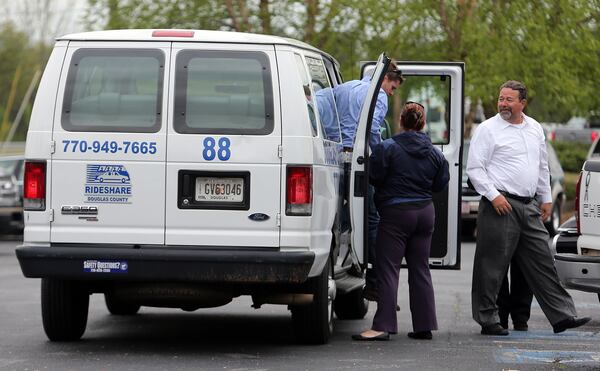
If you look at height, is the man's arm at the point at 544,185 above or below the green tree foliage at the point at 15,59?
below

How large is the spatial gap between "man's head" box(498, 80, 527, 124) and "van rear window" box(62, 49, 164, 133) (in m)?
2.68

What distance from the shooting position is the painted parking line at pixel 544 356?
9000mm

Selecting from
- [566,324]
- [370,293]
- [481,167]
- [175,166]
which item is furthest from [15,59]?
[175,166]

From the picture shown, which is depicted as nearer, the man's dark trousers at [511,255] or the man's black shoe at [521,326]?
the man's dark trousers at [511,255]

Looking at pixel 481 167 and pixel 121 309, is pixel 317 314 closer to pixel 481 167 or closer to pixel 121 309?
pixel 481 167

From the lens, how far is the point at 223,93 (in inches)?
→ 353

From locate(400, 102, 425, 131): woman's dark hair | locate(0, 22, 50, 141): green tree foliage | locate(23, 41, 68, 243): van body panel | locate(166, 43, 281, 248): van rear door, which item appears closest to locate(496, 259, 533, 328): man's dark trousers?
locate(400, 102, 425, 131): woman's dark hair

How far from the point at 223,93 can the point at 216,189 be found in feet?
2.02

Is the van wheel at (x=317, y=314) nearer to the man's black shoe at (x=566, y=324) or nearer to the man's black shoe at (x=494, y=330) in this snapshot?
the man's black shoe at (x=494, y=330)

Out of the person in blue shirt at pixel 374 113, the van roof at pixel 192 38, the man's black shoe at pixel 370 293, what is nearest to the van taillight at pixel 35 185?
the van roof at pixel 192 38

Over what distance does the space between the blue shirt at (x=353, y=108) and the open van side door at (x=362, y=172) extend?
1.34ft

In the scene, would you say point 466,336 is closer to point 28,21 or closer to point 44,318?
point 44,318

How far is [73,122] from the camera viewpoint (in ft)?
29.5

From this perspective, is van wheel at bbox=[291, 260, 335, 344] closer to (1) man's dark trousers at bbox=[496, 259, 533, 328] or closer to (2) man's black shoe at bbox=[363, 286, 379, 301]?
(2) man's black shoe at bbox=[363, 286, 379, 301]
